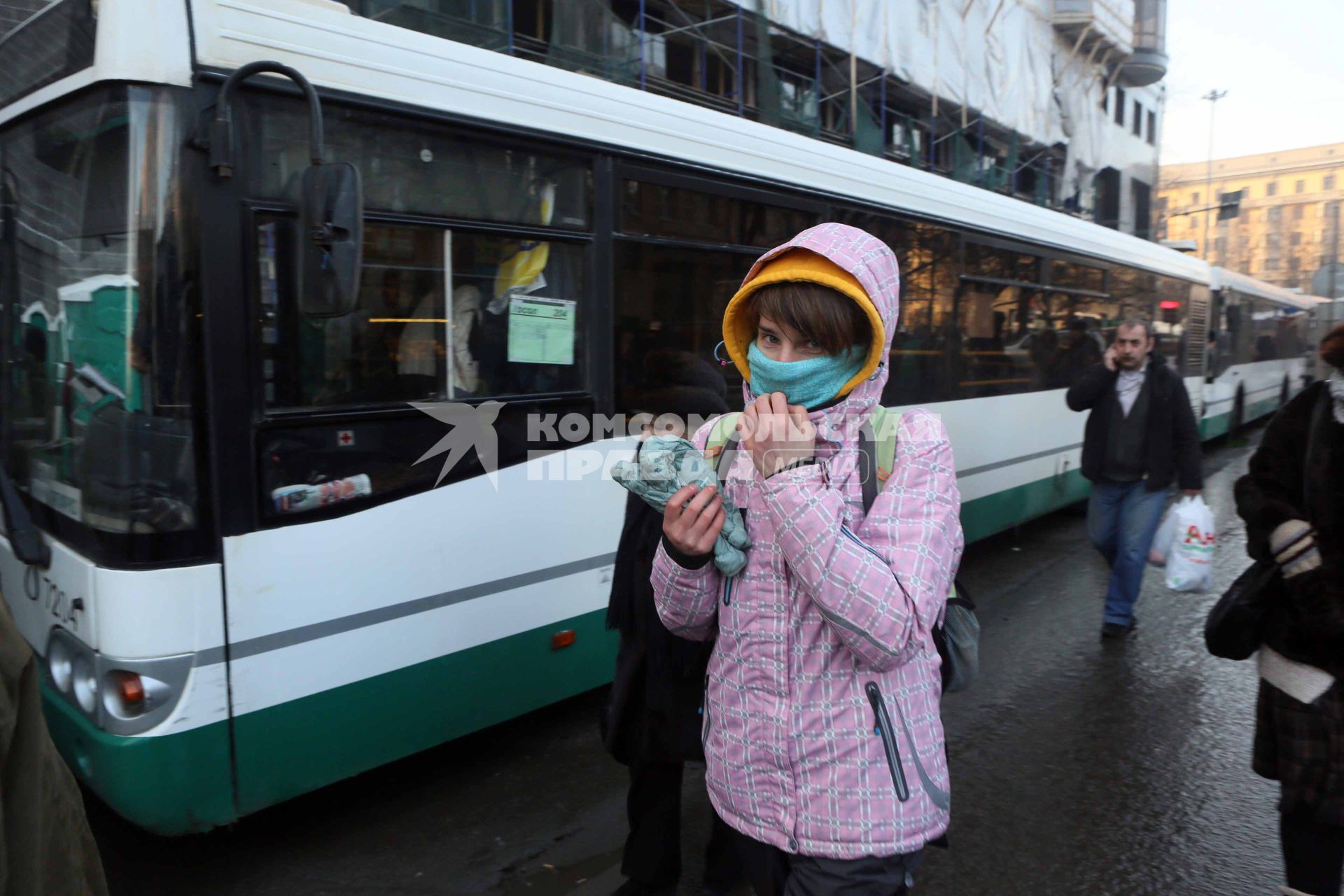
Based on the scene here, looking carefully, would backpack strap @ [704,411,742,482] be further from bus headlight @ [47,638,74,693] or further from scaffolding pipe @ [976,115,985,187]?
scaffolding pipe @ [976,115,985,187]

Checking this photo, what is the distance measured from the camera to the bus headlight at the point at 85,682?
284cm

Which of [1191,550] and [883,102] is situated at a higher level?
[883,102]

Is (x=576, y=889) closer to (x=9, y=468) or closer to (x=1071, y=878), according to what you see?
(x=1071, y=878)

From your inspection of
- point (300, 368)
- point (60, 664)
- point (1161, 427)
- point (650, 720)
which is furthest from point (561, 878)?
point (1161, 427)

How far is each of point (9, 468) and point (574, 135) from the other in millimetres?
2468

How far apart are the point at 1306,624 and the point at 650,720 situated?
1.79 meters

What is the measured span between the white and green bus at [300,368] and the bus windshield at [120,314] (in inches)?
0.4

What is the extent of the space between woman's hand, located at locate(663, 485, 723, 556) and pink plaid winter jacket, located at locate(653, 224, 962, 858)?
89 millimetres

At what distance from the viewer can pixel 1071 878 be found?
10.9 feet

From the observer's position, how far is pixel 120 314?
9.18 feet

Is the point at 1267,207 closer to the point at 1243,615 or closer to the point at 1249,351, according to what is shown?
the point at 1249,351

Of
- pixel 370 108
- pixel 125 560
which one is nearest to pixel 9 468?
pixel 125 560

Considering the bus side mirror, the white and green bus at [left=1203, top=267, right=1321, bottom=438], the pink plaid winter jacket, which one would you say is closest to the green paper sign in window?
the bus side mirror

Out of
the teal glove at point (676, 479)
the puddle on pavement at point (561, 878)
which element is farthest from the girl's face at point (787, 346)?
the puddle on pavement at point (561, 878)
